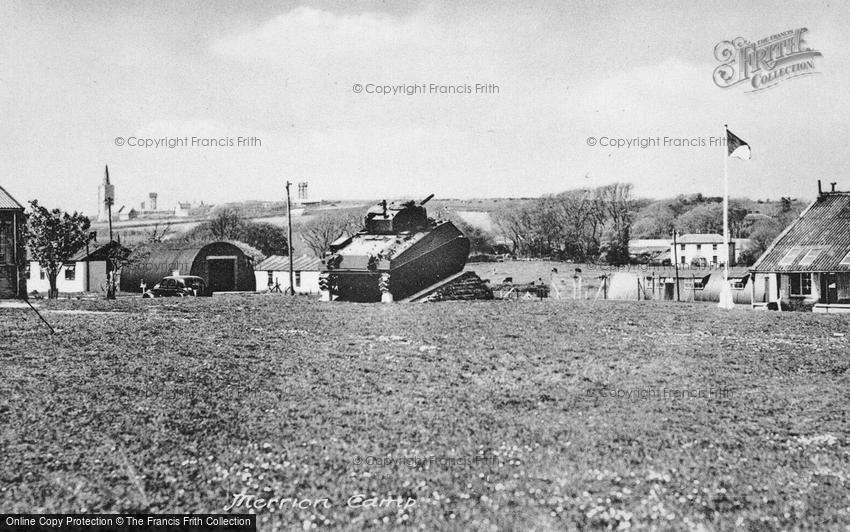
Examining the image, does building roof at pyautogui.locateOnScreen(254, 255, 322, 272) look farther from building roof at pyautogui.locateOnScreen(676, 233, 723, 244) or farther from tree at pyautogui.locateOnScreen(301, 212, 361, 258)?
building roof at pyautogui.locateOnScreen(676, 233, 723, 244)

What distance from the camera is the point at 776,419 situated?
687 centimetres

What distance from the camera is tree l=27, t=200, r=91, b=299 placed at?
14.6 m

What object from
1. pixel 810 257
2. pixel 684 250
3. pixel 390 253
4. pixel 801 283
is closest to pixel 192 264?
pixel 390 253

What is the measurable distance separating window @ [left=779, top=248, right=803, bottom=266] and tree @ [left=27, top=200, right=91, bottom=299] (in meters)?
14.1

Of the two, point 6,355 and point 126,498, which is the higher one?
point 6,355

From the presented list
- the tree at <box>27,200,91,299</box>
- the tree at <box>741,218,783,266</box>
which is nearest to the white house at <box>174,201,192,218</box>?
the tree at <box>27,200,91,299</box>

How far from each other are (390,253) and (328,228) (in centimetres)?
187

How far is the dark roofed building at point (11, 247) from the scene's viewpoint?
939 cm

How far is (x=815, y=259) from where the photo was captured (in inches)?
455

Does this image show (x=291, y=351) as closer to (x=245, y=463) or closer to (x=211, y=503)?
(x=245, y=463)

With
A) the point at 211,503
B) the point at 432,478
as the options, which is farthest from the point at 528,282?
the point at 211,503

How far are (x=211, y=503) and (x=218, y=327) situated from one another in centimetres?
649

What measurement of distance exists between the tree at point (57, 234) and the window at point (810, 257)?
46.7 ft

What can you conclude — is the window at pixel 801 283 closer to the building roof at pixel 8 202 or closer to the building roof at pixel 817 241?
the building roof at pixel 817 241
